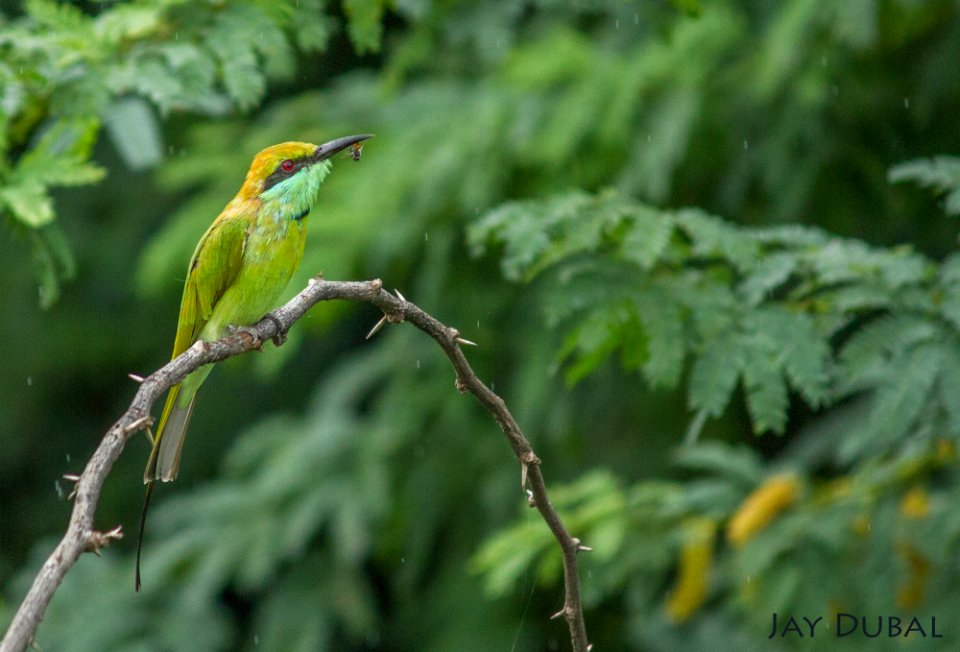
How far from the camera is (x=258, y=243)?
3012 mm

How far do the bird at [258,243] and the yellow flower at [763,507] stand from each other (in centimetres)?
201

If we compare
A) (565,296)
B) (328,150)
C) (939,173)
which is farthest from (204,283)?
(939,173)

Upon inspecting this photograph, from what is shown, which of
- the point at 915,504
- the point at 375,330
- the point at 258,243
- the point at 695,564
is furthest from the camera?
the point at 695,564

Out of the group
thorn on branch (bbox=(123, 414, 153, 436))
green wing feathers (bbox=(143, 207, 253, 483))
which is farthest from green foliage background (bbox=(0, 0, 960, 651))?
thorn on branch (bbox=(123, 414, 153, 436))

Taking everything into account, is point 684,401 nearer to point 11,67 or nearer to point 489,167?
point 489,167

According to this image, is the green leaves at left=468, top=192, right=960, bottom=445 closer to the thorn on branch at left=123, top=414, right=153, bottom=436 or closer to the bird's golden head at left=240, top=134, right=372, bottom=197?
the bird's golden head at left=240, top=134, right=372, bottom=197

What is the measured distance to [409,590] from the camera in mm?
5496

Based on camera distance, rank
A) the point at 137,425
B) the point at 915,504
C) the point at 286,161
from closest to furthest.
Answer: the point at 137,425 < the point at 286,161 < the point at 915,504

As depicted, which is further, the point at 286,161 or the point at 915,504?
the point at 915,504

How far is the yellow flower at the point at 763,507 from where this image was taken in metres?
4.16

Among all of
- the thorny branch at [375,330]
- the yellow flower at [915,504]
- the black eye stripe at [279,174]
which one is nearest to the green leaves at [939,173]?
the yellow flower at [915,504]

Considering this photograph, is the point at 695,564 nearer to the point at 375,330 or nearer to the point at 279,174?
the point at 279,174

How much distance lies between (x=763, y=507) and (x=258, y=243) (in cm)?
219

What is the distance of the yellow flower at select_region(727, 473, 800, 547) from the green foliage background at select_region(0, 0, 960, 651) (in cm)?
7
